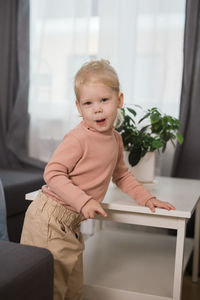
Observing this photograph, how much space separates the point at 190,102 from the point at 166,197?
2.55 ft

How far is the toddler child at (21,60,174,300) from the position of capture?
1.22 meters

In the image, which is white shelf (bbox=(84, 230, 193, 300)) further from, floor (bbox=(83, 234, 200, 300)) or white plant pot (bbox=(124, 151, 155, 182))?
white plant pot (bbox=(124, 151, 155, 182))

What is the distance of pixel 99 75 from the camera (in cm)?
124

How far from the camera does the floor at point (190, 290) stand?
1779 mm

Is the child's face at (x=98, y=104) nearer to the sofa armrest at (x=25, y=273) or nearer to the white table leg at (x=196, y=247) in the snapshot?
the sofa armrest at (x=25, y=273)

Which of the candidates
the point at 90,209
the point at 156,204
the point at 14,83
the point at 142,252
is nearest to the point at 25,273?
the point at 90,209

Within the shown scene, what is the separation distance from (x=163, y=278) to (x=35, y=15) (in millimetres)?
1704

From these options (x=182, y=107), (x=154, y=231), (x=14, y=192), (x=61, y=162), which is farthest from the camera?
(x=154, y=231)

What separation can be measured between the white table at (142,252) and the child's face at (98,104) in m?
0.27

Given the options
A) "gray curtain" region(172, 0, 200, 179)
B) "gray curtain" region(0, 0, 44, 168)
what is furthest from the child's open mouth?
"gray curtain" region(0, 0, 44, 168)

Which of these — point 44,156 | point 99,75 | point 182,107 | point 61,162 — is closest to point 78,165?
point 61,162

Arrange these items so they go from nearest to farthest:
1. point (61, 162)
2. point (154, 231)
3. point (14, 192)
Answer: point (61, 162) → point (14, 192) → point (154, 231)

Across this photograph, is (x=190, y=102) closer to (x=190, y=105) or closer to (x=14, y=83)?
(x=190, y=105)

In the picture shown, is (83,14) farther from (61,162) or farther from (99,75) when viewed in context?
(61,162)
